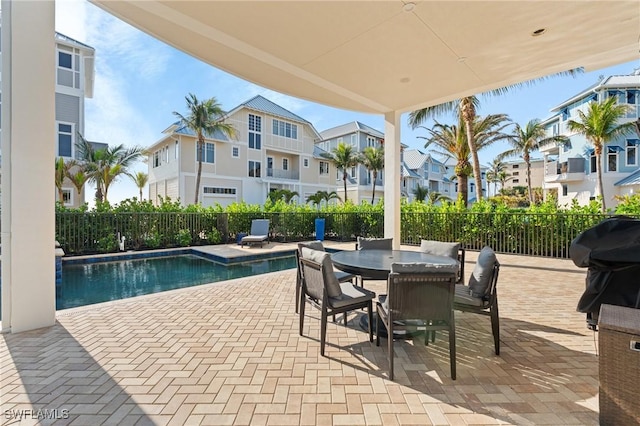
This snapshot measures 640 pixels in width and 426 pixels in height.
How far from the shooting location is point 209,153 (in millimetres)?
19719

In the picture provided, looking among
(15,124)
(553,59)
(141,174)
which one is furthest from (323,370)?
(141,174)

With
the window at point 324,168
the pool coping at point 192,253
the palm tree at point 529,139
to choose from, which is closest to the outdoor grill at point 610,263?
the pool coping at point 192,253

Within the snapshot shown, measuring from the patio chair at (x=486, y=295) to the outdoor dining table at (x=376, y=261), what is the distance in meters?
0.28

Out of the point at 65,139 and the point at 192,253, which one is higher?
the point at 65,139

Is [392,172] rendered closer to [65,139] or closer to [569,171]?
[65,139]

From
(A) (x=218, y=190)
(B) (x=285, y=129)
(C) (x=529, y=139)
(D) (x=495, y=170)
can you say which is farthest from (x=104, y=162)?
(D) (x=495, y=170)

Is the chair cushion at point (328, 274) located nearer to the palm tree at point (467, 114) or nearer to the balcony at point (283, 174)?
the palm tree at point (467, 114)

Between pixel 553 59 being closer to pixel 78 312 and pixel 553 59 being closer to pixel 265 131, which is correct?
pixel 78 312

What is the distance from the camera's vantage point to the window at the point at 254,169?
846 inches

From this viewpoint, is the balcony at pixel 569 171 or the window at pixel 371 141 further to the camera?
the window at pixel 371 141

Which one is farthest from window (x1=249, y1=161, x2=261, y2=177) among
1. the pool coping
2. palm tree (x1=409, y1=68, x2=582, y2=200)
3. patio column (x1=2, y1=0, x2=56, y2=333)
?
patio column (x1=2, y1=0, x2=56, y2=333)

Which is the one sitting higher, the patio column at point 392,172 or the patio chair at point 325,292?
the patio column at point 392,172

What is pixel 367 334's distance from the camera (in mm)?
3400

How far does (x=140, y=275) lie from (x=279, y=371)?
626 centimetres
